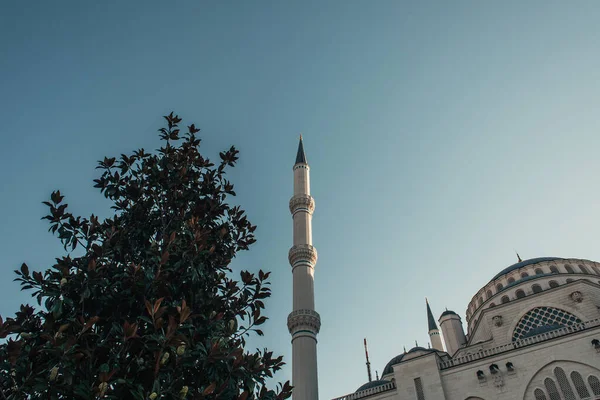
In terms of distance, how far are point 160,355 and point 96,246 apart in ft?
6.77

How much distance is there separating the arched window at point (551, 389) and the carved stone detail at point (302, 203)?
14998 millimetres

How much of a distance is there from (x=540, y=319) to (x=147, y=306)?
25.8 meters

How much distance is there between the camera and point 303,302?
24719mm

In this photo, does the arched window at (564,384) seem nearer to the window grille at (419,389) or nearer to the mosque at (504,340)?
the mosque at (504,340)

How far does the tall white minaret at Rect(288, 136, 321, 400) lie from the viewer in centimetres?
2244

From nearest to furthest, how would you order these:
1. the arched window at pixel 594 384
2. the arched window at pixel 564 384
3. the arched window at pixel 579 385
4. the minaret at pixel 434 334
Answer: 1. the arched window at pixel 594 384
2. the arched window at pixel 579 385
3. the arched window at pixel 564 384
4. the minaret at pixel 434 334

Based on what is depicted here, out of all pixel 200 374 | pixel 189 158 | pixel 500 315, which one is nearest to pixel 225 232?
pixel 189 158

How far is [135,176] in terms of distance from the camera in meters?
8.03

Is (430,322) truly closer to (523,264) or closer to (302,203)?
(523,264)

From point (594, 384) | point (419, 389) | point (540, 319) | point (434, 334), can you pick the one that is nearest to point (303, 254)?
point (419, 389)

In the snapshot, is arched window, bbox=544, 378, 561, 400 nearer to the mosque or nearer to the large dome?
the mosque

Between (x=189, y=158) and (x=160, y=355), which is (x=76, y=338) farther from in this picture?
(x=189, y=158)

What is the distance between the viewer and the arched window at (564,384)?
19327 millimetres

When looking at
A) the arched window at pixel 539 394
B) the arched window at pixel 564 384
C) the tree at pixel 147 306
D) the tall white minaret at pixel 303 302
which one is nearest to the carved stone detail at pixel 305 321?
the tall white minaret at pixel 303 302
